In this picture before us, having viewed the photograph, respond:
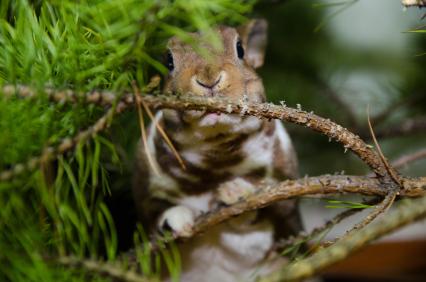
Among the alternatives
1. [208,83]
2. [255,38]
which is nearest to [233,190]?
[208,83]


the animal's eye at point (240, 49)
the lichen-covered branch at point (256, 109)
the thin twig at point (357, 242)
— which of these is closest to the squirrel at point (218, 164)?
the animal's eye at point (240, 49)

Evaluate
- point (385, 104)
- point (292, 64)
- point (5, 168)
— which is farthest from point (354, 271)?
point (5, 168)

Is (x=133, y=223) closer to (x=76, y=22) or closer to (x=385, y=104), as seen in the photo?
(x=385, y=104)

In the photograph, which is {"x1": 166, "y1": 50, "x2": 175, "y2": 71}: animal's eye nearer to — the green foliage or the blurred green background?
the blurred green background

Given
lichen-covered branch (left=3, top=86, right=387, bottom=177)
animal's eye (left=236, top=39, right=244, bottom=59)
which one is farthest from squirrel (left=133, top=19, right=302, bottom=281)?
lichen-covered branch (left=3, top=86, right=387, bottom=177)

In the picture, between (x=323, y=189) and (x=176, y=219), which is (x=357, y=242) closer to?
(x=323, y=189)

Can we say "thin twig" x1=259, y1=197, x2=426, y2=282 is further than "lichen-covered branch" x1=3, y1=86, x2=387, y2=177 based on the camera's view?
No

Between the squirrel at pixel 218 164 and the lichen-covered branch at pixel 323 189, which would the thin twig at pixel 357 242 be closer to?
the lichen-covered branch at pixel 323 189
